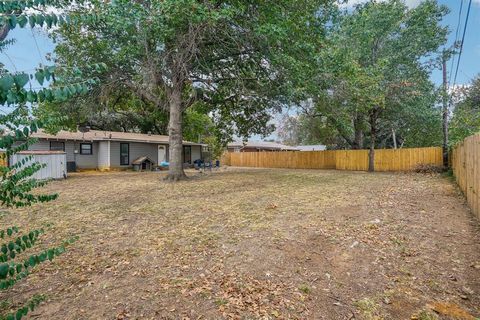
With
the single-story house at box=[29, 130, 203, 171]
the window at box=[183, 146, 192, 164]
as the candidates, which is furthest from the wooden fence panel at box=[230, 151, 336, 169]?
the single-story house at box=[29, 130, 203, 171]

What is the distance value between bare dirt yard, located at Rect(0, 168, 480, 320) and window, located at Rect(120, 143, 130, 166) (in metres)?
13.0

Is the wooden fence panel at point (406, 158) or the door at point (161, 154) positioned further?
the door at point (161, 154)

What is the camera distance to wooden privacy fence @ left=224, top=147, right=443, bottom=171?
16406mm

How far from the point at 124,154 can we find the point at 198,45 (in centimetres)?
1200

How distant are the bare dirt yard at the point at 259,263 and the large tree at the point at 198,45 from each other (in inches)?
191

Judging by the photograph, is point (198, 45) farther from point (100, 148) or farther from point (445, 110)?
point (445, 110)

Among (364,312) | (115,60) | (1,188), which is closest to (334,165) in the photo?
(115,60)

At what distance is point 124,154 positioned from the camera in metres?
19.1

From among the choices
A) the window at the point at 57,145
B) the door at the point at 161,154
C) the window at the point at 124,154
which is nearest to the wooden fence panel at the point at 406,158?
the door at the point at 161,154

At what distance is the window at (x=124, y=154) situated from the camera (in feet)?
62.1

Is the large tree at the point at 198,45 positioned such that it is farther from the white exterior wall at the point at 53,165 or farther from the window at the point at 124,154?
the window at the point at 124,154

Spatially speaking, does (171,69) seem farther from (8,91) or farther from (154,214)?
(8,91)

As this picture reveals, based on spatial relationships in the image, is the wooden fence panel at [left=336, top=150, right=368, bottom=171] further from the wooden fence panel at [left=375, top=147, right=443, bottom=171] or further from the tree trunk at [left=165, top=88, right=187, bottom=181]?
the tree trunk at [left=165, top=88, right=187, bottom=181]

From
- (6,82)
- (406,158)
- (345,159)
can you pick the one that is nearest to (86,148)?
(345,159)
